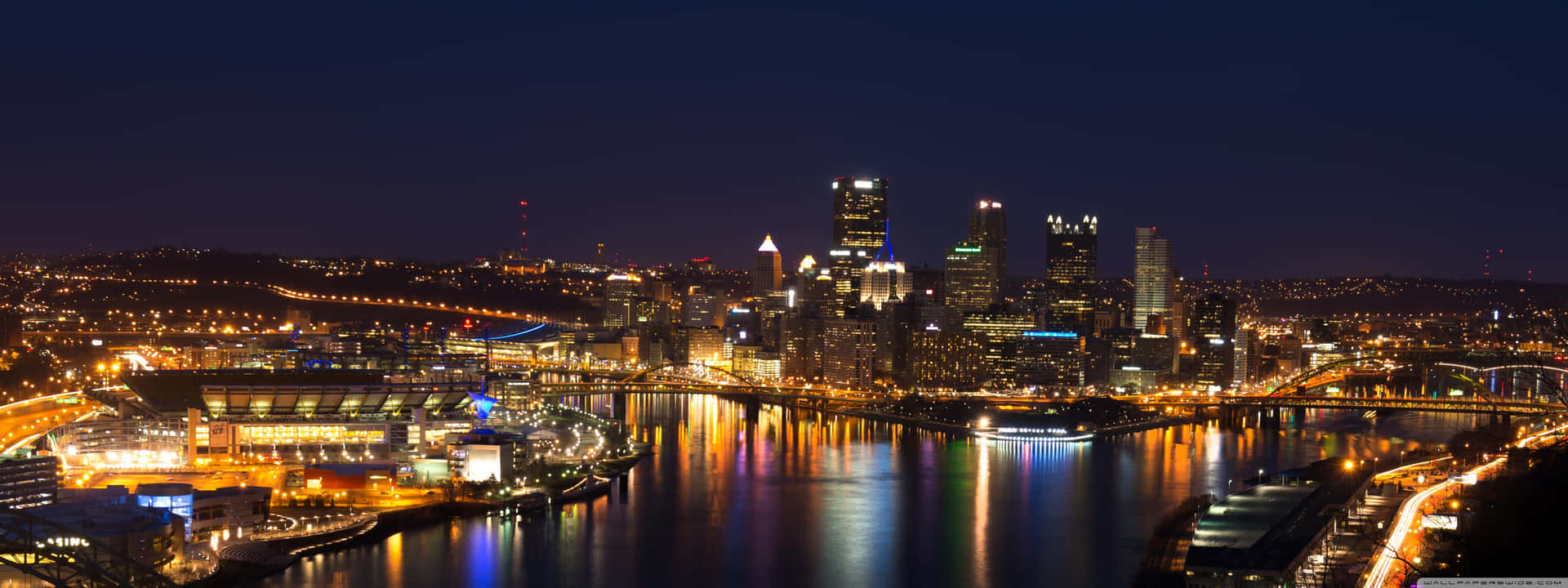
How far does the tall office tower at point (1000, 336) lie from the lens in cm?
3308

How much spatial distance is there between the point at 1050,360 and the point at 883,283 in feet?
35.6

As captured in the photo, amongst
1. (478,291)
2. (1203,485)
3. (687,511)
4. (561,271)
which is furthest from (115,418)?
(561,271)

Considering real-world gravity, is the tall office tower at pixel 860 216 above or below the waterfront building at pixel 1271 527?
above

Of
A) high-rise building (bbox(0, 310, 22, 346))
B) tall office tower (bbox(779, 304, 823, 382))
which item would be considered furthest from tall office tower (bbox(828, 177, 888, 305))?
high-rise building (bbox(0, 310, 22, 346))

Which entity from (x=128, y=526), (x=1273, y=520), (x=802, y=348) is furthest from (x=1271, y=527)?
(x=802, y=348)

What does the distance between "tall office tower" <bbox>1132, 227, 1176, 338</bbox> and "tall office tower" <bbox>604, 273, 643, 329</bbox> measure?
1732cm

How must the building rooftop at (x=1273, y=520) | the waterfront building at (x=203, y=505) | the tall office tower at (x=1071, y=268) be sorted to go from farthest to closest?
1. the tall office tower at (x=1071, y=268)
2. the waterfront building at (x=203, y=505)
3. the building rooftop at (x=1273, y=520)

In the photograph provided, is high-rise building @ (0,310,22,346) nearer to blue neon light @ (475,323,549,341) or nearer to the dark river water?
blue neon light @ (475,323,549,341)

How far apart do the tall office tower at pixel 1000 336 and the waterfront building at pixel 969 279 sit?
6635mm

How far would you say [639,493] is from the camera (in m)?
15.4

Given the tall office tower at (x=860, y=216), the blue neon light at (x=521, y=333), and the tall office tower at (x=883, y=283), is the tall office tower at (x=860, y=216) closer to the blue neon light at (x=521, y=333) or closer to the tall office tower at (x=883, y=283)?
the tall office tower at (x=883, y=283)

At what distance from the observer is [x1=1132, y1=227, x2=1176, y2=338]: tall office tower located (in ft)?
155

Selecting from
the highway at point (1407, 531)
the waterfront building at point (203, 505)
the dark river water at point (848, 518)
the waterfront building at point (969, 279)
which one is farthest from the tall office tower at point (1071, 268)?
the waterfront building at point (203, 505)

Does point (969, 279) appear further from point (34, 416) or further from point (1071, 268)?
point (34, 416)
